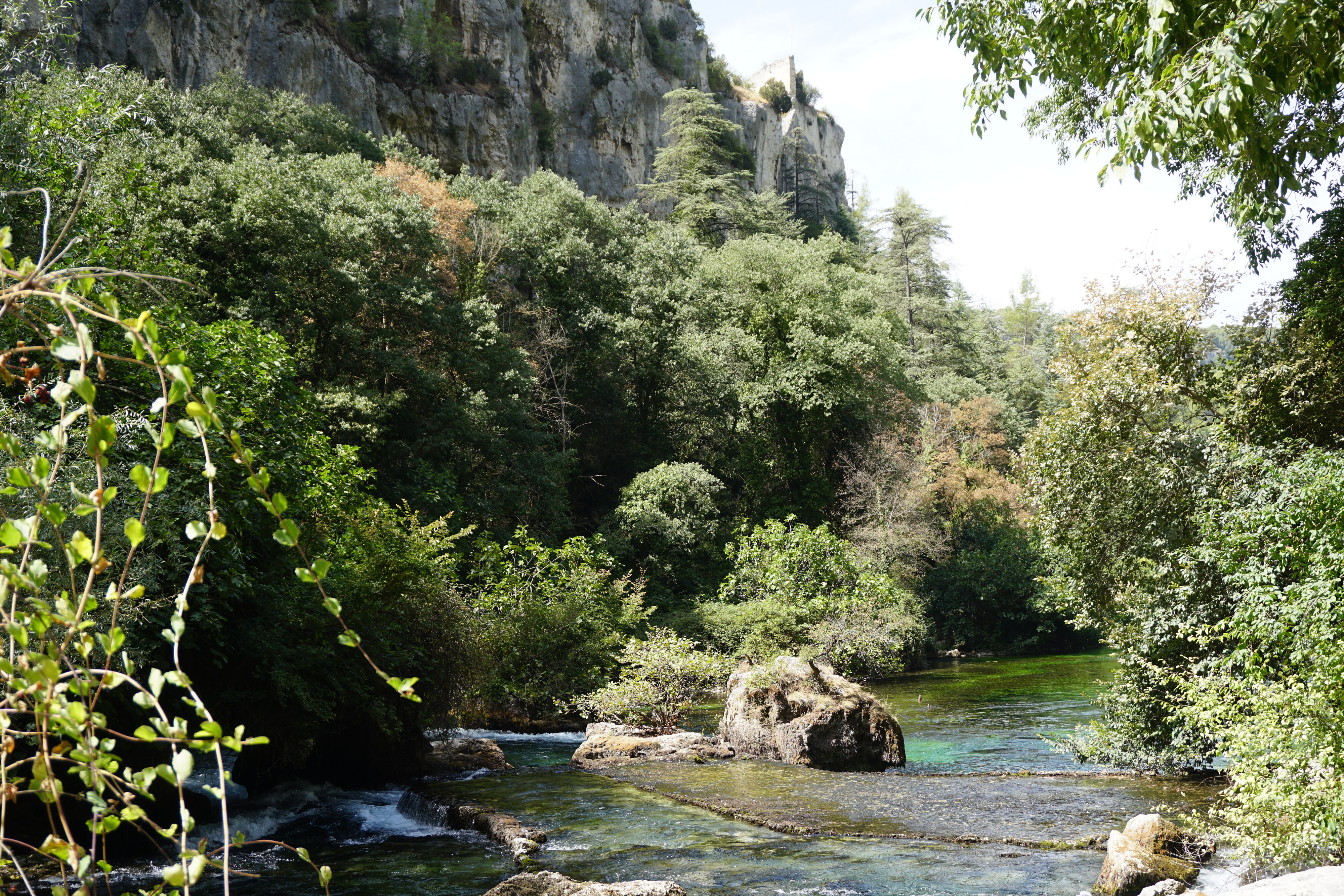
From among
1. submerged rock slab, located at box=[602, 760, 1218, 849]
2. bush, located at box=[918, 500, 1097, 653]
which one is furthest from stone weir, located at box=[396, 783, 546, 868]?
bush, located at box=[918, 500, 1097, 653]

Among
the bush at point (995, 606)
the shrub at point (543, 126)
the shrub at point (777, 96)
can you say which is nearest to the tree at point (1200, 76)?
the bush at point (995, 606)

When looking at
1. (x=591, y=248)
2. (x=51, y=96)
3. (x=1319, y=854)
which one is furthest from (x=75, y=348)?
(x=591, y=248)

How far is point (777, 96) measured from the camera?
73438 mm

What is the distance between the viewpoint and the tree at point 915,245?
56.0m

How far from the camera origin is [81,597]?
5.48ft

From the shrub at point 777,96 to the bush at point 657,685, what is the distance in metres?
63.4

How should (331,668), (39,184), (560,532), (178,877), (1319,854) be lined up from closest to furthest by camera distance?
1. (178,877)
2. (1319,854)
3. (39,184)
4. (331,668)
5. (560,532)

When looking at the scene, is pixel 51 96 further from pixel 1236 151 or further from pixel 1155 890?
pixel 1155 890

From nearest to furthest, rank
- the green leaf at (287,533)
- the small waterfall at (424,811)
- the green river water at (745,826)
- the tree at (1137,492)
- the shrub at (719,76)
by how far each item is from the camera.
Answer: the green leaf at (287,533)
the green river water at (745,826)
the small waterfall at (424,811)
the tree at (1137,492)
the shrub at (719,76)

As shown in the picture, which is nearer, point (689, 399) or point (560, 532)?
point (560, 532)

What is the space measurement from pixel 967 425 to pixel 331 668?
36424 mm

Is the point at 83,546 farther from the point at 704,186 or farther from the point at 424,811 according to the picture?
the point at 704,186

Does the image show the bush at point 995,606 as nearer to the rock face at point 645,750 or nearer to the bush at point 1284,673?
the rock face at point 645,750

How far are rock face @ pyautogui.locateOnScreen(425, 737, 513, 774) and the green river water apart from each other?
1.64 ft
